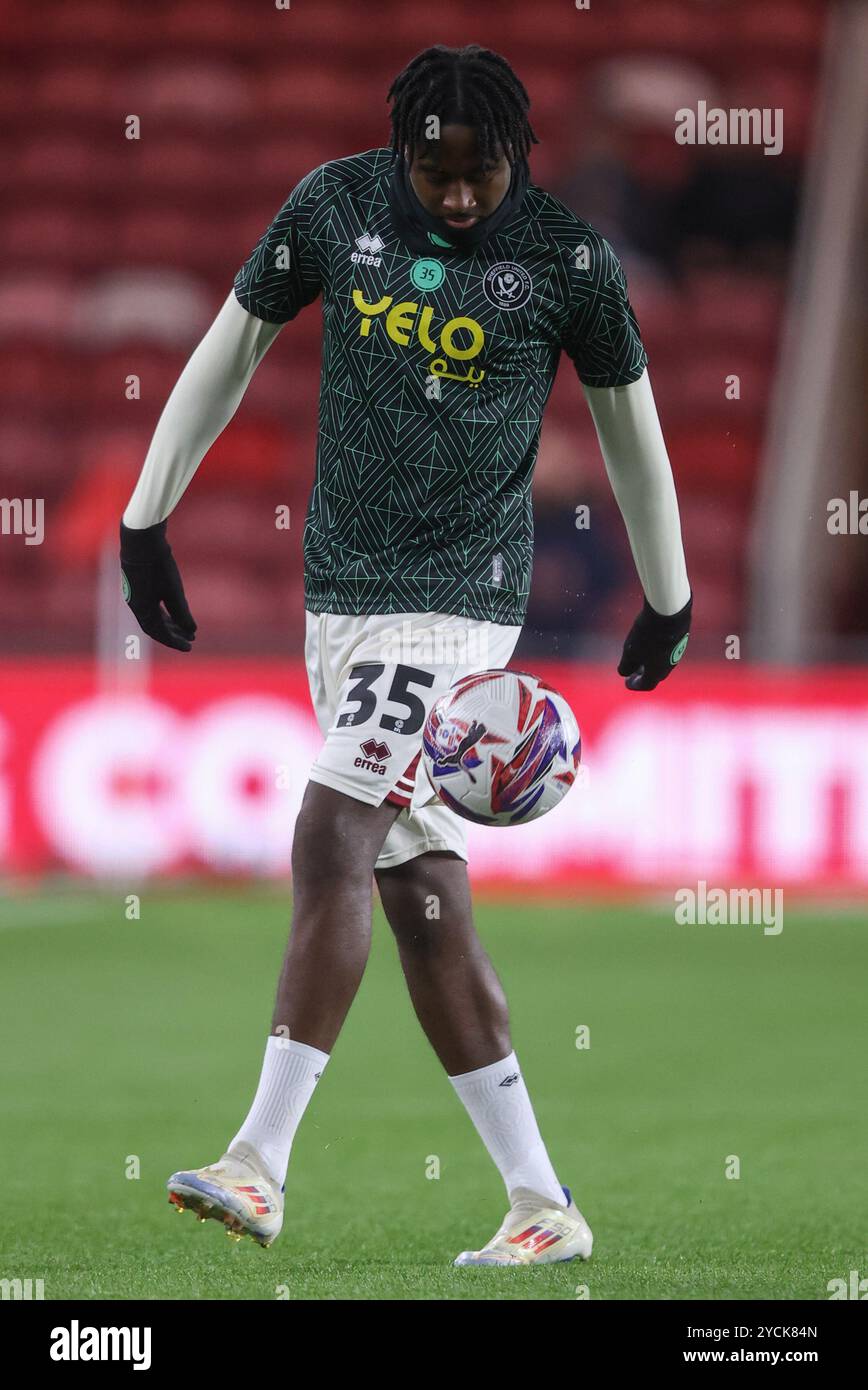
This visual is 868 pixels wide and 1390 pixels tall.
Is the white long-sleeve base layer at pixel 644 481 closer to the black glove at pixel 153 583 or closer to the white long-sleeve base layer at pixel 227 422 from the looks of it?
the white long-sleeve base layer at pixel 227 422

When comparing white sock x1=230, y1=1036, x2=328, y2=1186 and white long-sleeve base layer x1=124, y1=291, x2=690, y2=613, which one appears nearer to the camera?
white sock x1=230, y1=1036, x2=328, y2=1186

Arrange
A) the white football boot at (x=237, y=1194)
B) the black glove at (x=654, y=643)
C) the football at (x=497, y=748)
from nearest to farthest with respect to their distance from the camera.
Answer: the white football boot at (x=237, y=1194)
the football at (x=497, y=748)
the black glove at (x=654, y=643)

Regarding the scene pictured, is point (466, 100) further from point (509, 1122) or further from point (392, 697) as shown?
point (509, 1122)

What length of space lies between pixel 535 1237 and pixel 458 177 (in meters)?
2.01

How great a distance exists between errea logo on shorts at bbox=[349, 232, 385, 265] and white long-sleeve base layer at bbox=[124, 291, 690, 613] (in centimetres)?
25

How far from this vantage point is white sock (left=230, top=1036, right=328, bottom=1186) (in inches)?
154

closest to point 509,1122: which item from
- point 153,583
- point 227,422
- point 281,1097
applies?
point 281,1097

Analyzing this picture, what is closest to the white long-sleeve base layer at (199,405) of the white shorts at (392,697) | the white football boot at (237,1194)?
the white shorts at (392,697)

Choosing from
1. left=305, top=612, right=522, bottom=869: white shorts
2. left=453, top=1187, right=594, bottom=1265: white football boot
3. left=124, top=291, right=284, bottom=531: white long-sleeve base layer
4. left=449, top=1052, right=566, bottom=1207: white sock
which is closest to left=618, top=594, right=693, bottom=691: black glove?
left=305, top=612, right=522, bottom=869: white shorts

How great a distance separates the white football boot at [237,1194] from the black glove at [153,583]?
1023 millimetres

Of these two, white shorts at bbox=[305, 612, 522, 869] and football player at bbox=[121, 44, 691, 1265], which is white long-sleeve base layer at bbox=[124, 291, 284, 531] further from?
A: white shorts at bbox=[305, 612, 522, 869]

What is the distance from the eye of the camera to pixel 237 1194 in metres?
3.77

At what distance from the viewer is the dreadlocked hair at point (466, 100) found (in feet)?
12.8

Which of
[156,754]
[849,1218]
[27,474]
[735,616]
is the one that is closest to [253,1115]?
[849,1218]
